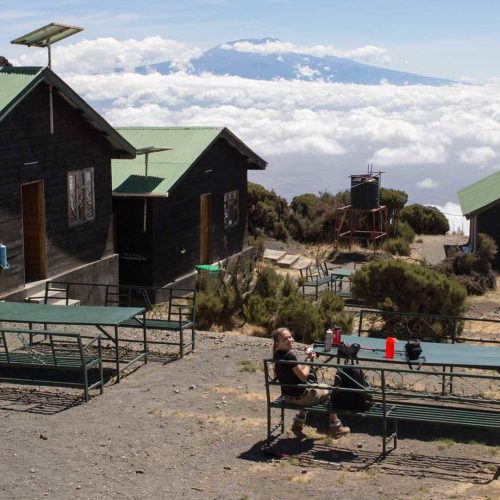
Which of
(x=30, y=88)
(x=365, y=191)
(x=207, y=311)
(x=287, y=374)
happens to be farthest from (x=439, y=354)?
(x=365, y=191)

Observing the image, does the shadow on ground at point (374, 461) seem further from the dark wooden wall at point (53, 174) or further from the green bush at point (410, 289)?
the green bush at point (410, 289)

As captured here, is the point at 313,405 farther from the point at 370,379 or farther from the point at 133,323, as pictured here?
the point at 133,323

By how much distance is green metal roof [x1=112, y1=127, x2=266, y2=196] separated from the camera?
1958 cm

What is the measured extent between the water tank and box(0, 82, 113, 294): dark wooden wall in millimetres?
13248

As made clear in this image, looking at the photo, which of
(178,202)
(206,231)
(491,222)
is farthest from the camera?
(491,222)

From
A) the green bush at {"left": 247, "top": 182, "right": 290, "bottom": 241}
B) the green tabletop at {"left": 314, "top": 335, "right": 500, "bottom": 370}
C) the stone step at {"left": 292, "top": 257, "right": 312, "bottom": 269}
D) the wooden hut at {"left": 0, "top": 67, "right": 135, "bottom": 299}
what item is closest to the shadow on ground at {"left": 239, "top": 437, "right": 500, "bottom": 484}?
the green tabletop at {"left": 314, "top": 335, "right": 500, "bottom": 370}

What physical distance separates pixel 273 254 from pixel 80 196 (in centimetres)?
1160

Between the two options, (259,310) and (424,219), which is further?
(424,219)

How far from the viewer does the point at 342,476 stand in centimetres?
709

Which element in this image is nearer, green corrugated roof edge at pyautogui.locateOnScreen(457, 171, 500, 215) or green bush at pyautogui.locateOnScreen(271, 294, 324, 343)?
green bush at pyautogui.locateOnScreen(271, 294, 324, 343)

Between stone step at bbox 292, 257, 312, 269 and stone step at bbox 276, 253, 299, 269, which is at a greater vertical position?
stone step at bbox 276, 253, 299, 269

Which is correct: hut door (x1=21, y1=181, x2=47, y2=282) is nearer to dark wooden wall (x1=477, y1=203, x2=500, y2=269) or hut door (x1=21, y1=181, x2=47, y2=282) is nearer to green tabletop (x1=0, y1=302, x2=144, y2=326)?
green tabletop (x1=0, y1=302, x2=144, y2=326)

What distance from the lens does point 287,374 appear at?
26.2 feet

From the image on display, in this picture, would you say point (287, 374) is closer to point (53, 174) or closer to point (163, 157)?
point (53, 174)
